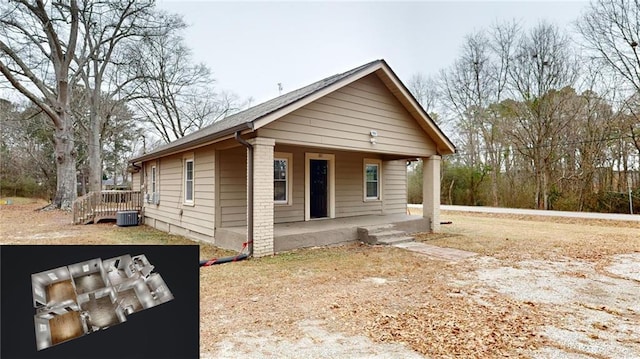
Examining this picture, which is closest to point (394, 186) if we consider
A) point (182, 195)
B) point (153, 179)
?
point (182, 195)

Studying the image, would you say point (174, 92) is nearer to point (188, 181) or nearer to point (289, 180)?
point (188, 181)

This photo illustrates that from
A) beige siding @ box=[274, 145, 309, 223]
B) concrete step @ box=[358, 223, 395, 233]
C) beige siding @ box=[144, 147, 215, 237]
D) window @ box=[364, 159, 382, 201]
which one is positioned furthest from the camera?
window @ box=[364, 159, 382, 201]

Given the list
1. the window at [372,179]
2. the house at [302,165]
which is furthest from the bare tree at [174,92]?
the window at [372,179]

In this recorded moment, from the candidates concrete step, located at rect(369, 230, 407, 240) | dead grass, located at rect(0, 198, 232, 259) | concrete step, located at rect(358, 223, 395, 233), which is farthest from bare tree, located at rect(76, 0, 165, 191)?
concrete step, located at rect(369, 230, 407, 240)

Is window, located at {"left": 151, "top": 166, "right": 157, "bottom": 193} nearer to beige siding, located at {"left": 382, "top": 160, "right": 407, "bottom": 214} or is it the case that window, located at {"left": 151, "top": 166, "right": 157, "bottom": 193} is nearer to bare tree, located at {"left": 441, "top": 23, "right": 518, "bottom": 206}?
beige siding, located at {"left": 382, "top": 160, "right": 407, "bottom": 214}

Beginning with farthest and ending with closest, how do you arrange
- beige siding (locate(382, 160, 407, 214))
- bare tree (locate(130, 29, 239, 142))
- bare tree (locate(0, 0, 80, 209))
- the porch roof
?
bare tree (locate(130, 29, 239, 142))
bare tree (locate(0, 0, 80, 209))
beige siding (locate(382, 160, 407, 214))
the porch roof

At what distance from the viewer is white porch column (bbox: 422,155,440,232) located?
985cm

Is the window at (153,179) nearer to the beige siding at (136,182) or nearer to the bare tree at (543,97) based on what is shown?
the beige siding at (136,182)

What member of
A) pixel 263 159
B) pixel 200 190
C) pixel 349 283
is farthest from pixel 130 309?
pixel 200 190

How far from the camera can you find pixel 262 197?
6.59m

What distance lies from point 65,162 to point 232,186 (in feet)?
48.6

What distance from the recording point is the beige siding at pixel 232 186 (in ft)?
25.5

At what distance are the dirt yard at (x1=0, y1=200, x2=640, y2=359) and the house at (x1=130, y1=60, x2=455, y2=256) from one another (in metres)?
1.25

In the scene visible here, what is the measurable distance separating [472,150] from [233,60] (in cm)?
1818
